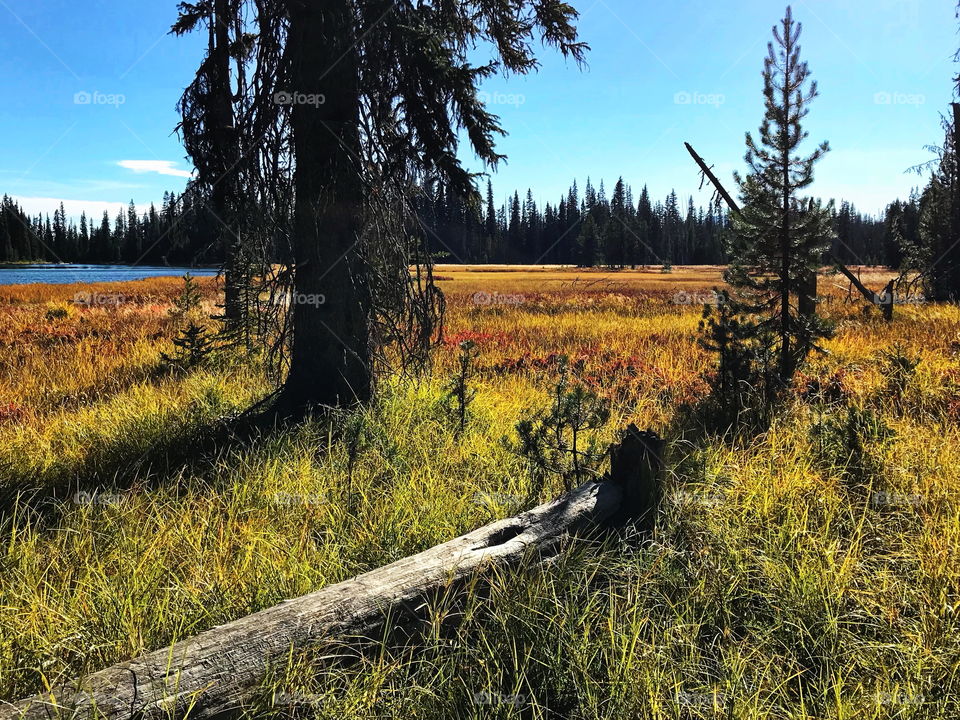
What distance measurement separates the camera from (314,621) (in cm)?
213

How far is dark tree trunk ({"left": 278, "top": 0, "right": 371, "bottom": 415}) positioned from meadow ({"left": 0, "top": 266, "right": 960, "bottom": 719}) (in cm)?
53

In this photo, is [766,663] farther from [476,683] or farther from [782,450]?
[782,450]

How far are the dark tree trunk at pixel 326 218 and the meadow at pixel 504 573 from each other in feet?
1.73

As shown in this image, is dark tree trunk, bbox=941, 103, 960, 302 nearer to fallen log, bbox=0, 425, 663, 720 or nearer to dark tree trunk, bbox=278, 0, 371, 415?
dark tree trunk, bbox=278, 0, 371, 415

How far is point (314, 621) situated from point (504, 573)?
2.95 ft

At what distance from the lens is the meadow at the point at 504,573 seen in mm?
2170

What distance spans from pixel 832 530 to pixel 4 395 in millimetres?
8188

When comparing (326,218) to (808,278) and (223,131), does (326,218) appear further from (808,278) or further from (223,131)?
(808,278)

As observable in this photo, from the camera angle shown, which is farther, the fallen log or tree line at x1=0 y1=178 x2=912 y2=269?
tree line at x1=0 y1=178 x2=912 y2=269

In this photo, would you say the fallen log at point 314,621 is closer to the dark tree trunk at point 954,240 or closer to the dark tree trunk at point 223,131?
the dark tree trunk at point 223,131

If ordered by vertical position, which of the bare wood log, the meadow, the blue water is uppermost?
the blue water

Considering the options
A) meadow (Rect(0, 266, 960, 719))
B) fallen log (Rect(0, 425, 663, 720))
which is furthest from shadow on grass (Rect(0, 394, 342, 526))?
fallen log (Rect(0, 425, 663, 720))

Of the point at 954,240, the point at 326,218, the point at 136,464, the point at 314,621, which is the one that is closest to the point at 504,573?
the point at 314,621

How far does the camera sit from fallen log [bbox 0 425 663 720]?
1714 mm
